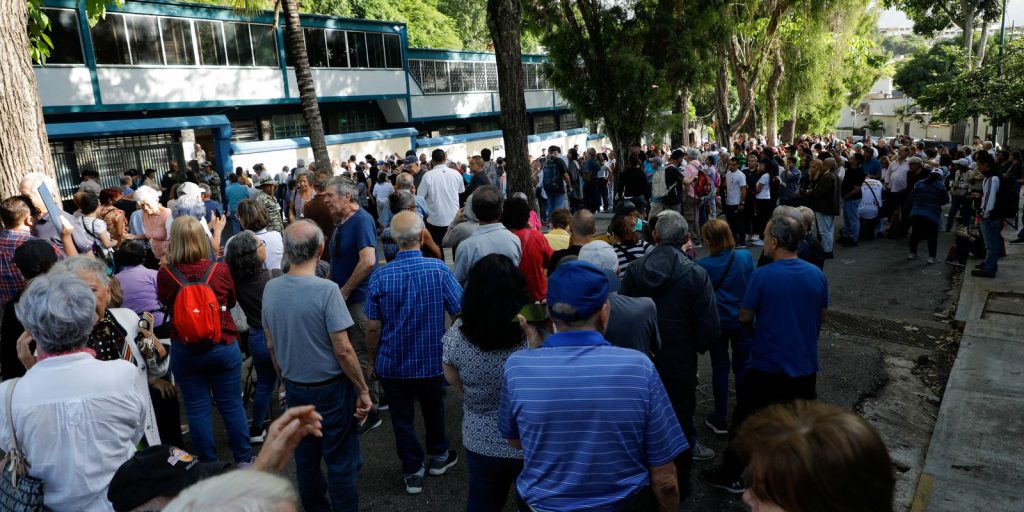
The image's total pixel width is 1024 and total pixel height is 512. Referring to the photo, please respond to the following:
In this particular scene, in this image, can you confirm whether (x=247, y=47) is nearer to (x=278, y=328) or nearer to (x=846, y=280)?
(x=846, y=280)

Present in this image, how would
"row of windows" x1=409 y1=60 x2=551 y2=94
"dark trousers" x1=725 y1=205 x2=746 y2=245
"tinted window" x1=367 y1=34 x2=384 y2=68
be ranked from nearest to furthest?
"dark trousers" x1=725 y1=205 x2=746 y2=245 < "tinted window" x1=367 y1=34 x2=384 y2=68 < "row of windows" x1=409 y1=60 x2=551 y2=94

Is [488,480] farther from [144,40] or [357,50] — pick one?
[357,50]

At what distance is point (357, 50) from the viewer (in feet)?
95.4

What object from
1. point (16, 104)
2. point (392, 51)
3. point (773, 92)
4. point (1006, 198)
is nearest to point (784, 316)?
point (16, 104)

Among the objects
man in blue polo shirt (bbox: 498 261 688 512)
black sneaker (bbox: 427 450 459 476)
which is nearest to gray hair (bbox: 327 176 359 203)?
black sneaker (bbox: 427 450 459 476)

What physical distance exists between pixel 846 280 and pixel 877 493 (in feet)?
29.6

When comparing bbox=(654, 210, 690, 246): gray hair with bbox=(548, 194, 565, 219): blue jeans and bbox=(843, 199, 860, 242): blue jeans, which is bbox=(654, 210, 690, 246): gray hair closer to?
bbox=(843, 199, 860, 242): blue jeans

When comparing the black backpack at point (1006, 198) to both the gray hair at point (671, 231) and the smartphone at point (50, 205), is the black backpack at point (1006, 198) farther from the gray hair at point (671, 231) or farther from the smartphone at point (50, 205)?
the smartphone at point (50, 205)

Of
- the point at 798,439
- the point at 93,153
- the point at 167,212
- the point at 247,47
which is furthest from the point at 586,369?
the point at 247,47

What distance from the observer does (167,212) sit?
6512 mm

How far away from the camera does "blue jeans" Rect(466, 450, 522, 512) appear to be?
9.93 ft

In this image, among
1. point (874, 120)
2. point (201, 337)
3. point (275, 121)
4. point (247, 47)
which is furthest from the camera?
point (874, 120)

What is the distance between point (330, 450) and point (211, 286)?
1.35 meters

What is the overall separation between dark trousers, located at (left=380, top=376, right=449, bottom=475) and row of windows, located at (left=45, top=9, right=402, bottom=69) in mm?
20836
